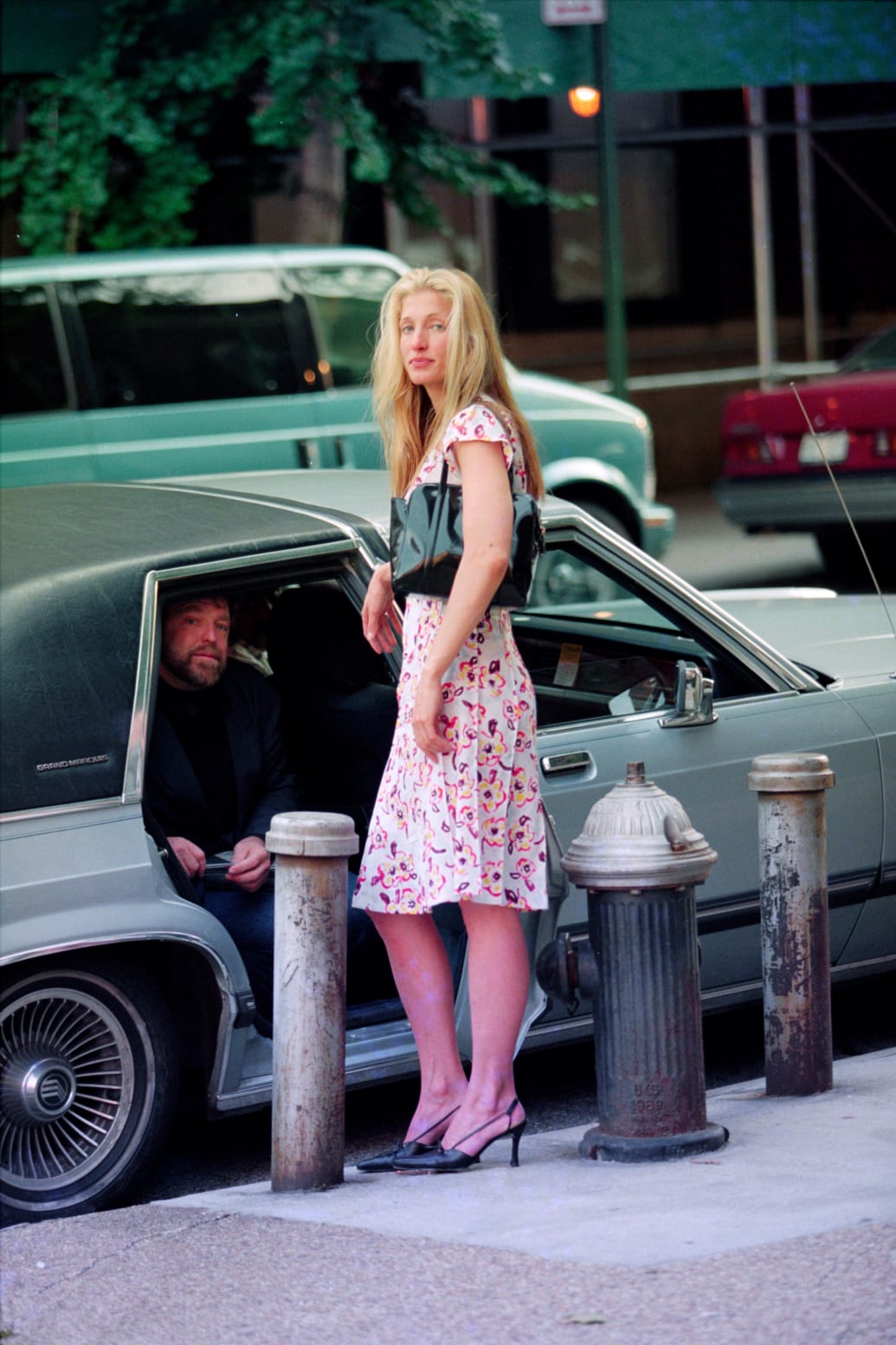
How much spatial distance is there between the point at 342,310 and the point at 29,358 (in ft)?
5.26

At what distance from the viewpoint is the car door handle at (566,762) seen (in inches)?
179

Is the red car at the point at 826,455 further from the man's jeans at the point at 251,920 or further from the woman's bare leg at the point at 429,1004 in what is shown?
the woman's bare leg at the point at 429,1004

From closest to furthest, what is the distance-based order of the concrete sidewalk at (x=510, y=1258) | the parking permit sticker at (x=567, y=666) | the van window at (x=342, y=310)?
1. the concrete sidewalk at (x=510, y=1258)
2. the parking permit sticker at (x=567, y=666)
3. the van window at (x=342, y=310)

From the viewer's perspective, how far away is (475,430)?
390cm

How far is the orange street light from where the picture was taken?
1288cm

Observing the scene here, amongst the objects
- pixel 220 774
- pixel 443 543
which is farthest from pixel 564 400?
pixel 443 543

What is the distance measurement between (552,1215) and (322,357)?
23.4ft

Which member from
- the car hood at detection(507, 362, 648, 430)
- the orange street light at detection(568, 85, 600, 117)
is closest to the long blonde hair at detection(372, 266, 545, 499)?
the car hood at detection(507, 362, 648, 430)

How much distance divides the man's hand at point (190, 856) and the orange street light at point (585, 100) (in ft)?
30.2

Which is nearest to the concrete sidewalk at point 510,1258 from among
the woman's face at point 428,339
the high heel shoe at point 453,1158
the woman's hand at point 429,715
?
the high heel shoe at point 453,1158

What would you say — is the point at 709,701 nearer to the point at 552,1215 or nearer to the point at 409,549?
the point at 409,549

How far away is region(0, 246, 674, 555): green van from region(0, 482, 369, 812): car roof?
213 inches

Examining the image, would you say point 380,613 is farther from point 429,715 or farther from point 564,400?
point 564,400

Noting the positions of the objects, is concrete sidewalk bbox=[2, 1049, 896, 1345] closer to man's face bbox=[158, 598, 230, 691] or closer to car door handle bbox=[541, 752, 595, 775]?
car door handle bbox=[541, 752, 595, 775]
